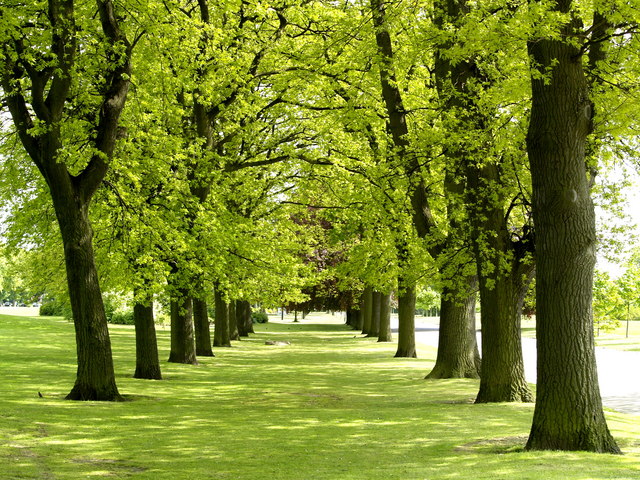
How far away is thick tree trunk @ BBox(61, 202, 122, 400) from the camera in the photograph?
15.8 metres

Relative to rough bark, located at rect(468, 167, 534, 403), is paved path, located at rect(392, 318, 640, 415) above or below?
below

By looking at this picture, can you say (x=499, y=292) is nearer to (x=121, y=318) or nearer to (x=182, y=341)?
(x=182, y=341)

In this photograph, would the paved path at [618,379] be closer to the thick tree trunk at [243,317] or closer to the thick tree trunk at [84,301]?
the thick tree trunk at [84,301]

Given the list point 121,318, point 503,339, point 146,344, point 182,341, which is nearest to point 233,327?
point 121,318

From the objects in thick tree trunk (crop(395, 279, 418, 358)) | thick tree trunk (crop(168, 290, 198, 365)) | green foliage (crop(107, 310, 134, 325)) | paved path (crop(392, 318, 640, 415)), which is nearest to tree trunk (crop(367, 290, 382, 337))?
paved path (crop(392, 318, 640, 415))

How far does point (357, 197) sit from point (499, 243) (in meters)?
7.30

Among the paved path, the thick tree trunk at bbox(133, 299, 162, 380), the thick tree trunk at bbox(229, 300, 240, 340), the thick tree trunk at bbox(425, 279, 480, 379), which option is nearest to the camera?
the paved path

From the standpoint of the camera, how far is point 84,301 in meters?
16.0

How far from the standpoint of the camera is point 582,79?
11258 mm

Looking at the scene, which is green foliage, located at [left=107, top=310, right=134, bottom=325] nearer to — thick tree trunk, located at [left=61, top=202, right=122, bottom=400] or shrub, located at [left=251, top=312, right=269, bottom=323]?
shrub, located at [left=251, top=312, right=269, bottom=323]

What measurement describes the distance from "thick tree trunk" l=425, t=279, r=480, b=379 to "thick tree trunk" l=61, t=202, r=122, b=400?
1032 centimetres

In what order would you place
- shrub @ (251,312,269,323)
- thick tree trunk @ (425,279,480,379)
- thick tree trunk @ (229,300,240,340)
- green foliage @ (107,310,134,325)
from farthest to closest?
shrub @ (251,312,269,323), green foliage @ (107,310,134,325), thick tree trunk @ (229,300,240,340), thick tree trunk @ (425,279,480,379)

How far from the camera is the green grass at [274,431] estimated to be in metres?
9.37

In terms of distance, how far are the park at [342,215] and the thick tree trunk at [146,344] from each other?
0.09 m
